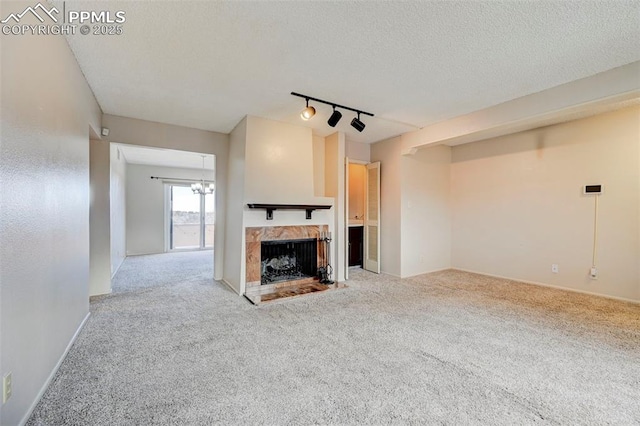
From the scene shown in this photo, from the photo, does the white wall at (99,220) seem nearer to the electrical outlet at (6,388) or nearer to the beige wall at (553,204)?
the electrical outlet at (6,388)

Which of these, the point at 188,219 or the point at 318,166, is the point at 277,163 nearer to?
the point at 318,166

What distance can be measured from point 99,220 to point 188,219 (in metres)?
4.53

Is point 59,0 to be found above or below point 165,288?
above

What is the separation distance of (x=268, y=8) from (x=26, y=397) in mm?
2813

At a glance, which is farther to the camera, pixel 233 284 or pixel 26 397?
pixel 233 284

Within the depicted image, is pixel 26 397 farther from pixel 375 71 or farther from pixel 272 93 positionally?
pixel 375 71

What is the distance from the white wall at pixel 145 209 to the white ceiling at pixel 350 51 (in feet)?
14.4

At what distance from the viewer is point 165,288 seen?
4.18m

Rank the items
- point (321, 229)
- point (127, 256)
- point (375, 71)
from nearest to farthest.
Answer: point (375, 71) < point (321, 229) < point (127, 256)

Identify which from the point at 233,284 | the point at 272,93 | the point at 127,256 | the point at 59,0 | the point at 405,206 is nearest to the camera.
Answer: the point at 59,0

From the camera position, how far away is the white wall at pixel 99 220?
149 inches

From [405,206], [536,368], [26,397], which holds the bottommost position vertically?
[536,368]

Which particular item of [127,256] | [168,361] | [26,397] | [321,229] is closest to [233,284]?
[321,229]
